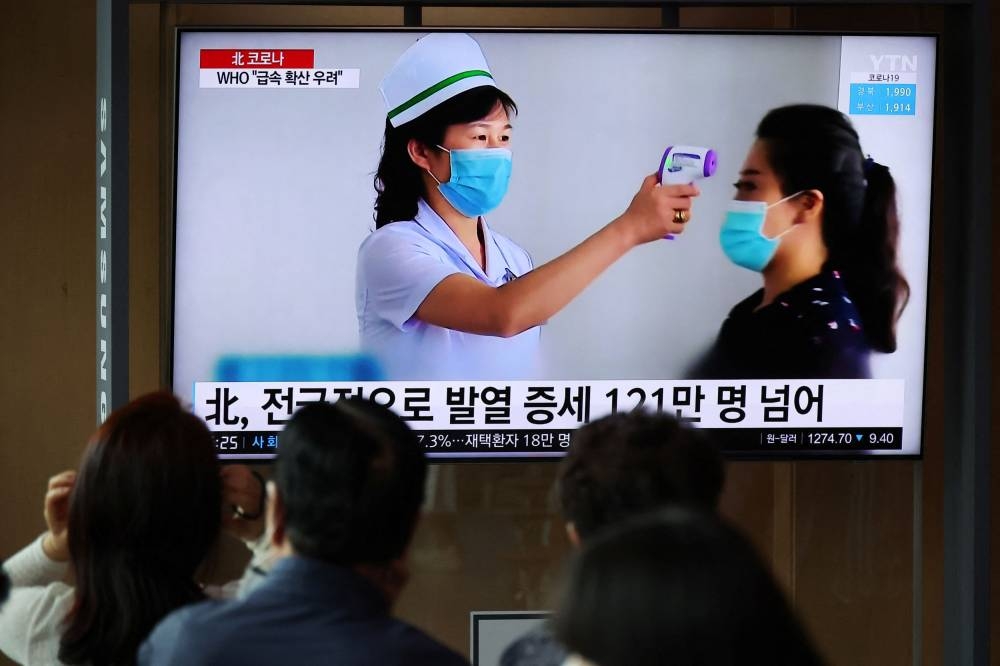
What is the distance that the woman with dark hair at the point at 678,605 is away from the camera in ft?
2.68

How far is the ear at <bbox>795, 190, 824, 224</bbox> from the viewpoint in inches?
127

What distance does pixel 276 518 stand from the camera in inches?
62.0

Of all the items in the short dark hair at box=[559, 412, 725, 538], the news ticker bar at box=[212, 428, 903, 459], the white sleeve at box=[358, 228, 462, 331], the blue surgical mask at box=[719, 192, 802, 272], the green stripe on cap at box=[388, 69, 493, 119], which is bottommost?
the news ticker bar at box=[212, 428, 903, 459]

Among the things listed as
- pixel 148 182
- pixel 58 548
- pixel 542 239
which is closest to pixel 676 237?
pixel 542 239

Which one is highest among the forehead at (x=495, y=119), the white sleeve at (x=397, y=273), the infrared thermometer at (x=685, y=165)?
the forehead at (x=495, y=119)

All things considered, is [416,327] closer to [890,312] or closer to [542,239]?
[542,239]

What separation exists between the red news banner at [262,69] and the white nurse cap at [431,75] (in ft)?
0.55

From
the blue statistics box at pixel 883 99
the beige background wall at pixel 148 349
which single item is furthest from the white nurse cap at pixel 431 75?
the blue statistics box at pixel 883 99

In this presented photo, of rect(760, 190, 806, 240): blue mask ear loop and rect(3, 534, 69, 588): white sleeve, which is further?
rect(760, 190, 806, 240): blue mask ear loop

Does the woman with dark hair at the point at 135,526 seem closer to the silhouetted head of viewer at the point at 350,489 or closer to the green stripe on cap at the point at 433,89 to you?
the silhouetted head of viewer at the point at 350,489

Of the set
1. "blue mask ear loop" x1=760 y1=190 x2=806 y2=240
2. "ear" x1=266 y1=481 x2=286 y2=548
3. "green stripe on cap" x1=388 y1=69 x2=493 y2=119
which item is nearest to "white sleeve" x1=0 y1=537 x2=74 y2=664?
"ear" x1=266 y1=481 x2=286 y2=548

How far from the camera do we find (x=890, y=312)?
325cm

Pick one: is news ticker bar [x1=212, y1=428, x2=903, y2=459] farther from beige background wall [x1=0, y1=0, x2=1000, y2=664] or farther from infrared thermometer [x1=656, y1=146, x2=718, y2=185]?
infrared thermometer [x1=656, y1=146, x2=718, y2=185]

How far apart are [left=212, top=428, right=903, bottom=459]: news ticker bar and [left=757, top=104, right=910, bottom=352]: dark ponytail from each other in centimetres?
26
